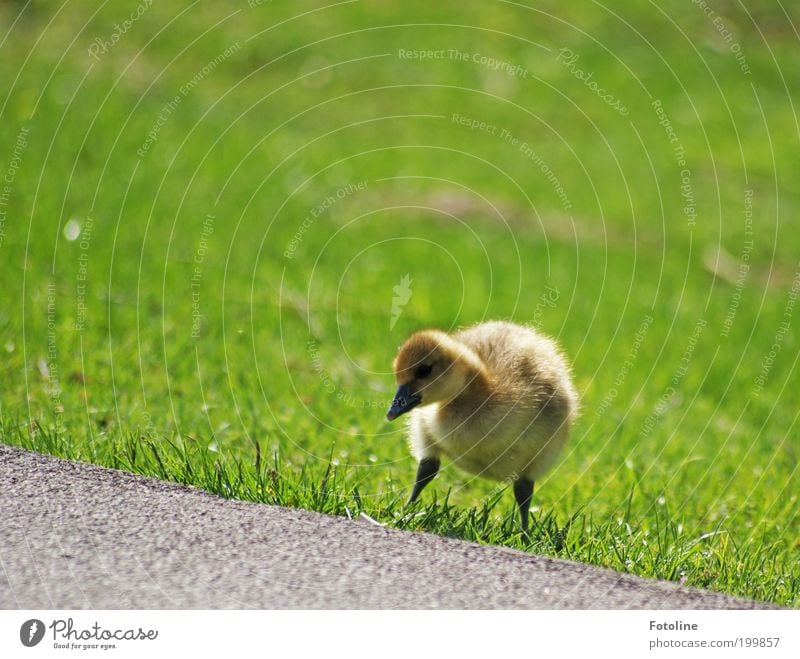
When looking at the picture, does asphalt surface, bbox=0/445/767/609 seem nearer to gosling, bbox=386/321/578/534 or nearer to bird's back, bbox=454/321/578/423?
gosling, bbox=386/321/578/534

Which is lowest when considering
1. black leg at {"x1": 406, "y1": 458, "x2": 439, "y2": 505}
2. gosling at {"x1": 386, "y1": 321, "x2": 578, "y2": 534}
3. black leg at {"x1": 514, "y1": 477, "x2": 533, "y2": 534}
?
black leg at {"x1": 514, "y1": 477, "x2": 533, "y2": 534}

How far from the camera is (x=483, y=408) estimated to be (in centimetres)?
575

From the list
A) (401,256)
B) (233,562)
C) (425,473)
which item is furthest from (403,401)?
(401,256)

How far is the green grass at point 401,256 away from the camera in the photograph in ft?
20.9

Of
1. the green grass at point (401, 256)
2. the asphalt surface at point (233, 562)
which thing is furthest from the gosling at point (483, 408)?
the asphalt surface at point (233, 562)

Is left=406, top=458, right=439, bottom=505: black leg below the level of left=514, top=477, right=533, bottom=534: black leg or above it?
above

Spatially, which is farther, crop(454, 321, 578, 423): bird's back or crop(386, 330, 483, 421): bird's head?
crop(454, 321, 578, 423): bird's back

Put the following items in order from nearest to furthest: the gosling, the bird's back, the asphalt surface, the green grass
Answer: the asphalt surface < the gosling < the bird's back < the green grass

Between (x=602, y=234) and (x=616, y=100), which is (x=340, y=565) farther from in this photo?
(x=616, y=100)

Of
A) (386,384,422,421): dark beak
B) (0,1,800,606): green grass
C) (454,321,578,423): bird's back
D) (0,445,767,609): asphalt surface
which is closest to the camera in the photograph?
(0,445,767,609): asphalt surface

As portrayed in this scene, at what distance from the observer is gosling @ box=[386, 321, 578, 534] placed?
5.61 m

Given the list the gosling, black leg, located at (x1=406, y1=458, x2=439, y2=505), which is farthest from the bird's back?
black leg, located at (x1=406, y1=458, x2=439, y2=505)

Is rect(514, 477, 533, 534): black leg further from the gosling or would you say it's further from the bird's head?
the bird's head
